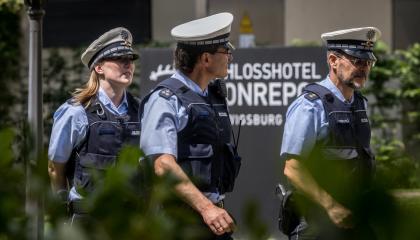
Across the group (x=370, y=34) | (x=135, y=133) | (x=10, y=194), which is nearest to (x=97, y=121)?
(x=135, y=133)

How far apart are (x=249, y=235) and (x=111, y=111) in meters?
3.79

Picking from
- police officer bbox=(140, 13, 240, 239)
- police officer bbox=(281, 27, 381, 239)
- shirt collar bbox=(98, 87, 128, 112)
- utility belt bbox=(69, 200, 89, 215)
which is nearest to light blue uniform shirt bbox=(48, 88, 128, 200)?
shirt collar bbox=(98, 87, 128, 112)

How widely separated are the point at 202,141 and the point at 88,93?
3.24 feet

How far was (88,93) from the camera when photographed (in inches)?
210

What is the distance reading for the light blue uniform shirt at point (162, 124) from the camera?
4.37 metres

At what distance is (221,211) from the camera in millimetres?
4223

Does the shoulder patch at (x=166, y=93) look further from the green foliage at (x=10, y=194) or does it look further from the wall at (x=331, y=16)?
the wall at (x=331, y=16)

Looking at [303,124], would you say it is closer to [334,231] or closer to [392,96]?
[334,231]

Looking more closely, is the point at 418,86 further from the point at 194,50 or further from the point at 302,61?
the point at 194,50

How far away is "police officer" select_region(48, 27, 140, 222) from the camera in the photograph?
5176mm

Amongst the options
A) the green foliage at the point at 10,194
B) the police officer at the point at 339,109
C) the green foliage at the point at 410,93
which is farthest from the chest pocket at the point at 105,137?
the green foliage at the point at 410,93

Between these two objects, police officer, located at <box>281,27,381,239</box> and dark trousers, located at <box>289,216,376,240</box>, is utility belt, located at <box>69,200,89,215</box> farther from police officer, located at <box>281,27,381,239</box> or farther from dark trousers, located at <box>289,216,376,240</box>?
police officer, located at <box>281,27,381,239</box>

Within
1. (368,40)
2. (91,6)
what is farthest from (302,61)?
(91,6)

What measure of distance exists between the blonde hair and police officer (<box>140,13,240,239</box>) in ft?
2.28
